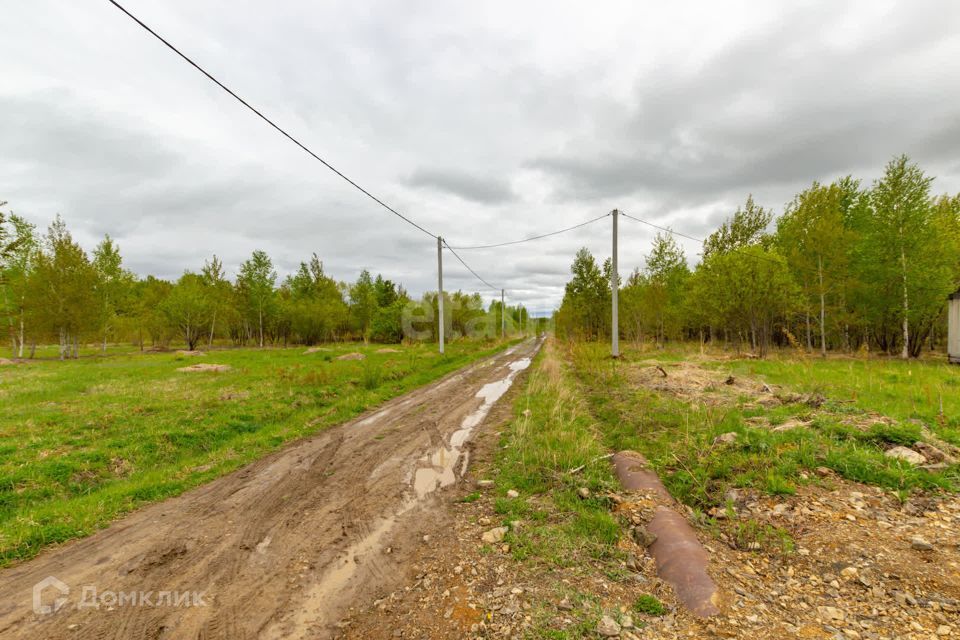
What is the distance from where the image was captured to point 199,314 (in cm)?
4094

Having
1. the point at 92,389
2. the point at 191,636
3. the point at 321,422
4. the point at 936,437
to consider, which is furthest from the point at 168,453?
the point at 936,437

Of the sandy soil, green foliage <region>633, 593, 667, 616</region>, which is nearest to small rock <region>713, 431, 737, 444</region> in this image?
the sandy soil

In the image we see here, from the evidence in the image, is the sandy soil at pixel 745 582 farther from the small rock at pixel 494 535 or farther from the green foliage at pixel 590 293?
the green foliage at pixel 590 293

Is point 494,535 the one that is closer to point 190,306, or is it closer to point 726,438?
point 726,438

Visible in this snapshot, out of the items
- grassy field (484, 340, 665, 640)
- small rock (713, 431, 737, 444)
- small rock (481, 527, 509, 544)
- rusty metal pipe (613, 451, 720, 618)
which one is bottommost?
small rock (481, 527, 509, 544)

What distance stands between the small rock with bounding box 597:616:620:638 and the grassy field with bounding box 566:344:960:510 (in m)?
2.86

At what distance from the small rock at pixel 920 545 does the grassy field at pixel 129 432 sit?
10.1 m

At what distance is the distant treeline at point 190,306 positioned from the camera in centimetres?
2875

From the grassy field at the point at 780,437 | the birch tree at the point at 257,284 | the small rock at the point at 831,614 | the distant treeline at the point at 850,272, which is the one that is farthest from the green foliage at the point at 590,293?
the birch tree at the point at 257,284

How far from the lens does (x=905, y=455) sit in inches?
200

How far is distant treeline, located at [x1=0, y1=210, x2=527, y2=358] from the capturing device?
2875 cm

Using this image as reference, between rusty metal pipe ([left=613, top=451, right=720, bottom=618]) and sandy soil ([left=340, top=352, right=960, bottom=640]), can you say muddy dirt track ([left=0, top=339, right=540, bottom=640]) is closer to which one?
sandy soil ([left=340, top=352, right=960, bottom=640])

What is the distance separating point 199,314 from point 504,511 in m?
49.8

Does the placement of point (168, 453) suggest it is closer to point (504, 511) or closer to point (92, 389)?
point (504, 511)
